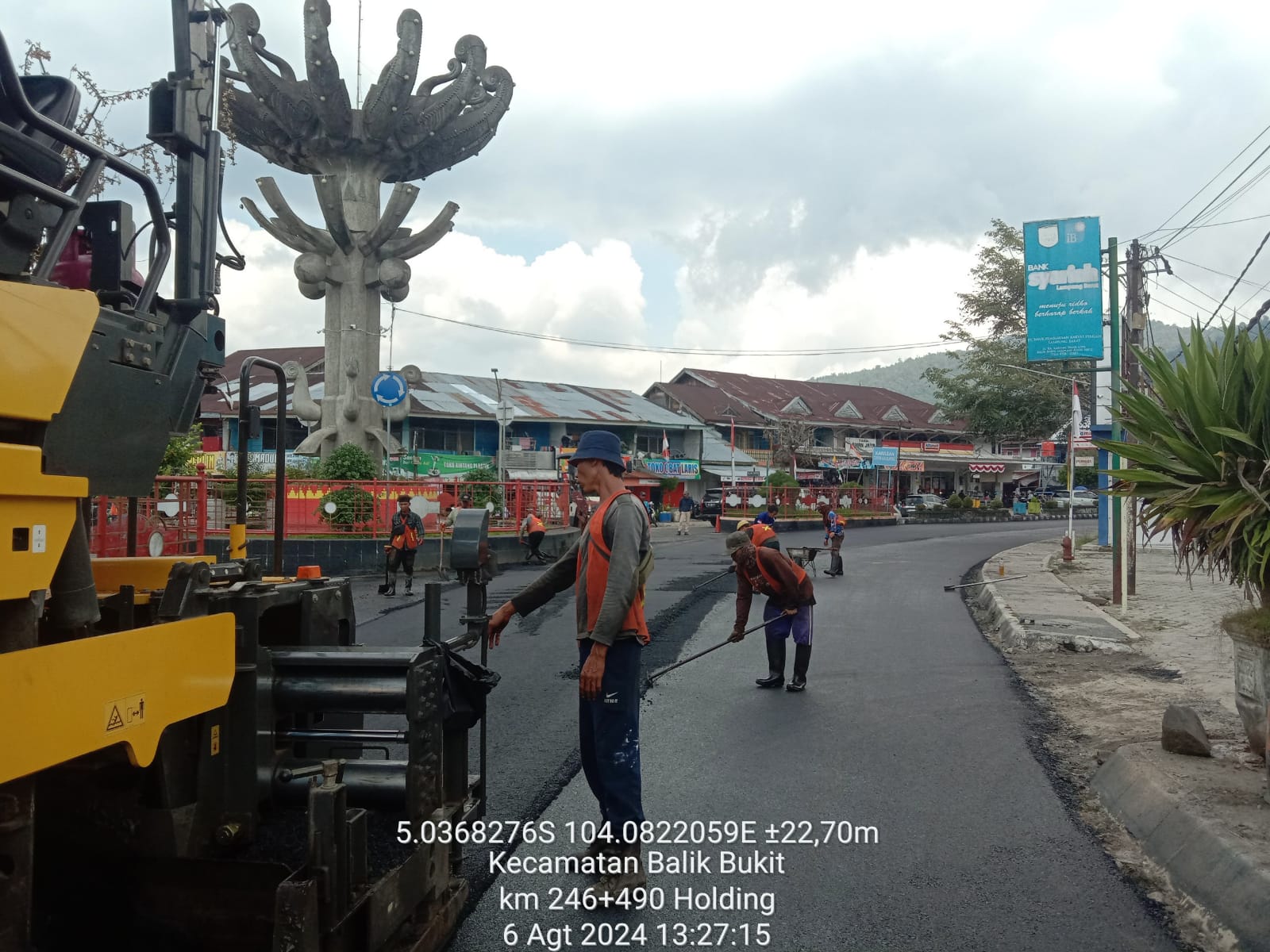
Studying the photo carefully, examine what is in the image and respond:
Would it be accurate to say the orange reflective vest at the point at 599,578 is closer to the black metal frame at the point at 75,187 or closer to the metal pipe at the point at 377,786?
the metal pipe at the point at 377,786

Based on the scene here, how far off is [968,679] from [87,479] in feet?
24.8

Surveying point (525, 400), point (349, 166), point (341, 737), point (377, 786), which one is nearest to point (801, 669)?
point (377, 786)

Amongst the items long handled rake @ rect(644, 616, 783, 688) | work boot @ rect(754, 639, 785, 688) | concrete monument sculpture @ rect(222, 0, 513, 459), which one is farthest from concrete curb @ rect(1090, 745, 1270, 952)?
concrete monument sculpture @ rect(222, 0, 513, 459)

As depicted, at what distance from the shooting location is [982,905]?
3.80 meters

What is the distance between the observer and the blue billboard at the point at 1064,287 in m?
15.0

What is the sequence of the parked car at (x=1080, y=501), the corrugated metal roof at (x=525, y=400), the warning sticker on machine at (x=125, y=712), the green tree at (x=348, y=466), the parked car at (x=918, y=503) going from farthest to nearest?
the parked car at (x=1080, y=501) < the parked car at (x=918, y=503) < the corrugated metal roof at (x=525, y=400) < the green tree at (x=348, y=466) < the warning sticker on machine at (x=125, y=712)

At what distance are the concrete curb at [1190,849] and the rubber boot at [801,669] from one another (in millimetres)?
2801

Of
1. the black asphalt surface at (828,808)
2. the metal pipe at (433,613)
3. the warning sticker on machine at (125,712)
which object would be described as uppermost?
the metal pipe at (433,613)

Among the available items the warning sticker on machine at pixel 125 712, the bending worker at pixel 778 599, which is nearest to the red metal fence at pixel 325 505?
the bending worker at pixel 778 599

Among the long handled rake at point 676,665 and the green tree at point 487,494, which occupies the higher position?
the green tree at point 487,494

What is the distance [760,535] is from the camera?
8.16 metres

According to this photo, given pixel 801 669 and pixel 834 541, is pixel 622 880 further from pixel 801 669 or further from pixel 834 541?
pixel 834 541

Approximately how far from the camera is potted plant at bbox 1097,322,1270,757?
5109mm

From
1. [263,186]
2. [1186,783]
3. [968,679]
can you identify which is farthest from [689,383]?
[1186,783]
